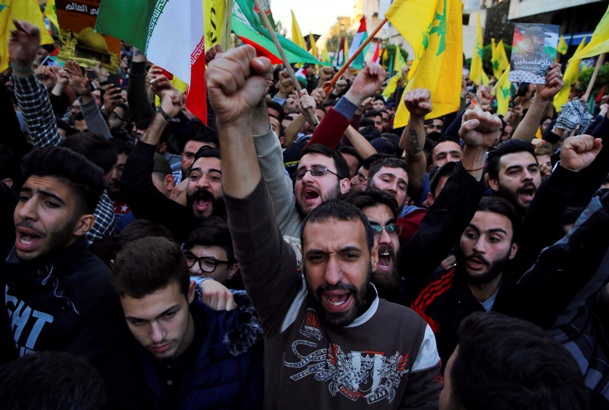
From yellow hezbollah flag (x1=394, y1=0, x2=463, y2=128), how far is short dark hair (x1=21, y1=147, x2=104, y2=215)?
2.87m

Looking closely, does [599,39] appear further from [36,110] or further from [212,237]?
[36,110]

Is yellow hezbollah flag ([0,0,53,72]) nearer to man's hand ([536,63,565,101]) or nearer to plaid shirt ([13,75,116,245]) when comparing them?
plaid shirt ([13,75,116,245])

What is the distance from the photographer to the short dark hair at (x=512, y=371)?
3.63 feet

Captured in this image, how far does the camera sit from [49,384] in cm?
109

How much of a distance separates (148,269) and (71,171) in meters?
0.71

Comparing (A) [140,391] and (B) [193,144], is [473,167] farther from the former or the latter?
(B) [193,144]

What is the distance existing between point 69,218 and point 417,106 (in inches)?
93.9

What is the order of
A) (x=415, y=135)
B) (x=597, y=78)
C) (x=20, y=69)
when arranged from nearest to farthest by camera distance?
(x=20, y=69) → (x=415, y=135) → (x=597, y=78)

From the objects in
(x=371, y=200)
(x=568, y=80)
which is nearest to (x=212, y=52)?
(x=371, y=200)

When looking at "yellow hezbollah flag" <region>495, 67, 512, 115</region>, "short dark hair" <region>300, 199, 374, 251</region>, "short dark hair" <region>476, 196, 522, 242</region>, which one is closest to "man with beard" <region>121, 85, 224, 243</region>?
"short dark hair" <region>300, 199, 374, 251</region>

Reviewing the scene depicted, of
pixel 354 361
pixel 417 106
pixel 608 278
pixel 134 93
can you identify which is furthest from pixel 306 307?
pixel 134 93

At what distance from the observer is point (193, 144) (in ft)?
14.2

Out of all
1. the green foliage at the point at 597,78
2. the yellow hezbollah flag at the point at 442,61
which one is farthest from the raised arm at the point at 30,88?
the green foliage at the point at 597,78

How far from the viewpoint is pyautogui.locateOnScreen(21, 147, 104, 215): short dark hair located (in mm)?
2182
